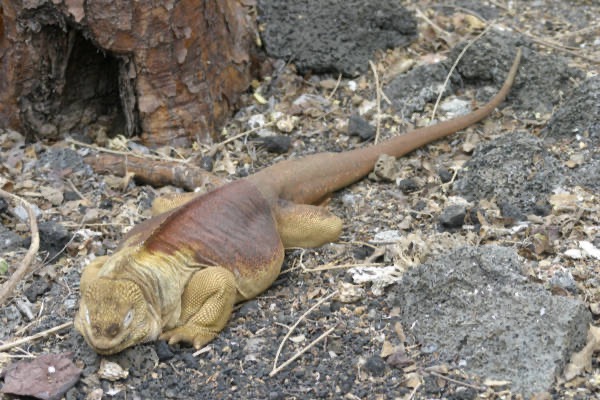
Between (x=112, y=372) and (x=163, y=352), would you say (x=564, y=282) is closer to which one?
(x=163, y=352)

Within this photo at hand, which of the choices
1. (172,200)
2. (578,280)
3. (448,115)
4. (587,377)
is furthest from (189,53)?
(587,377)

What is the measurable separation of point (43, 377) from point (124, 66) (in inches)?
127

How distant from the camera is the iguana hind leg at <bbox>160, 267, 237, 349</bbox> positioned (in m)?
5.34

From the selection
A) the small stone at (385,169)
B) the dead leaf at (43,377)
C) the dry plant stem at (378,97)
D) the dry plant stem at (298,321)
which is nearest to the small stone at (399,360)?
the dry plant stem at (298,321)

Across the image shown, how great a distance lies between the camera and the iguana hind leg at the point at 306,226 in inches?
251

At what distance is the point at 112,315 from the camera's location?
15.6 ft

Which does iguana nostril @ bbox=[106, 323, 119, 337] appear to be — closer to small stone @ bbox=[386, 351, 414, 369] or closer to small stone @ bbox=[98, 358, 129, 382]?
small stone @ bbox=[98, 358, 129, 382]

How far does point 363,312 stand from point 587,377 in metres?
1.40

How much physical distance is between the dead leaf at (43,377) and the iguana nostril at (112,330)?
0.35 metres

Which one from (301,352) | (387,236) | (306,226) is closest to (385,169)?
(387,236)

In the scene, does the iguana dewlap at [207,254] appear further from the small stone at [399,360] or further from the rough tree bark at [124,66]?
the rough tree bark at [124,66]

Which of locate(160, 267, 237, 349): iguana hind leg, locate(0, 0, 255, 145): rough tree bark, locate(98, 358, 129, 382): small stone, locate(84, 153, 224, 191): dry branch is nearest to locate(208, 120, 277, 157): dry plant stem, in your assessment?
locate(0, 0, 255, 145): rough tree bark

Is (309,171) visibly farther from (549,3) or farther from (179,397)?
(549,3)

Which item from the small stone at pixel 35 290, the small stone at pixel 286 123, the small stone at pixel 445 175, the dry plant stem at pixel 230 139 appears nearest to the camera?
the small stone at pixel 35 290
